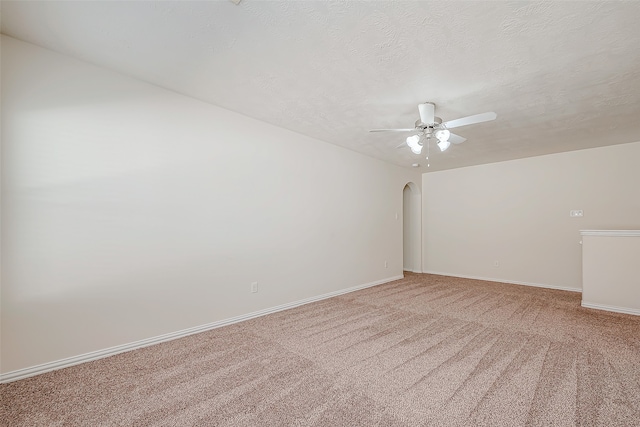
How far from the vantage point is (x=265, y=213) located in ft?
11.7

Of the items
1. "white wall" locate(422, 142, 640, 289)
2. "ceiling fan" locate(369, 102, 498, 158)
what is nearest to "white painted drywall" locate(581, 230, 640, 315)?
"white wall" locate(422, 142, 640, 289)

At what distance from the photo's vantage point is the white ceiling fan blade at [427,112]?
2836mm

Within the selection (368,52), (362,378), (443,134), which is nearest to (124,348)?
(362,378)

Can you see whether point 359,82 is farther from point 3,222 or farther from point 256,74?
point 3,222

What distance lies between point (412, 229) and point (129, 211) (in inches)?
237

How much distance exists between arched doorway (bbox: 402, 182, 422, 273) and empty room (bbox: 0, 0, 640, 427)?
102 inches

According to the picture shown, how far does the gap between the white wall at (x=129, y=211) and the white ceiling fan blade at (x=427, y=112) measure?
5.87 ft

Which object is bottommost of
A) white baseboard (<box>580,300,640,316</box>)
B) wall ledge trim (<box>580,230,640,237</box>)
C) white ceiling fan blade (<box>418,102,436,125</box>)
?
white baseboard (<box>580,300,640,316</box>)

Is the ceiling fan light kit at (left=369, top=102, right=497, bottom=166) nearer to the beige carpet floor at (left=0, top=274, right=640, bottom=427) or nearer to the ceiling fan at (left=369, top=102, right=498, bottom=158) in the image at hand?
the ceiling fan at (left=369, top=102, right=498, bottom=158)

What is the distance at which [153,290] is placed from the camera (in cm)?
265

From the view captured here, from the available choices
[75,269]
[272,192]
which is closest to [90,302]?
[75,269]

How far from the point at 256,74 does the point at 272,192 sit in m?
1.54

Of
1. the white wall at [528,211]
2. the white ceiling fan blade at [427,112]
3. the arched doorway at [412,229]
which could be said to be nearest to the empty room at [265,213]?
the white ceiling fan blade at [427,112]

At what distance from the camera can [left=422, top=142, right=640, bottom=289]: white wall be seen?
443 cm
